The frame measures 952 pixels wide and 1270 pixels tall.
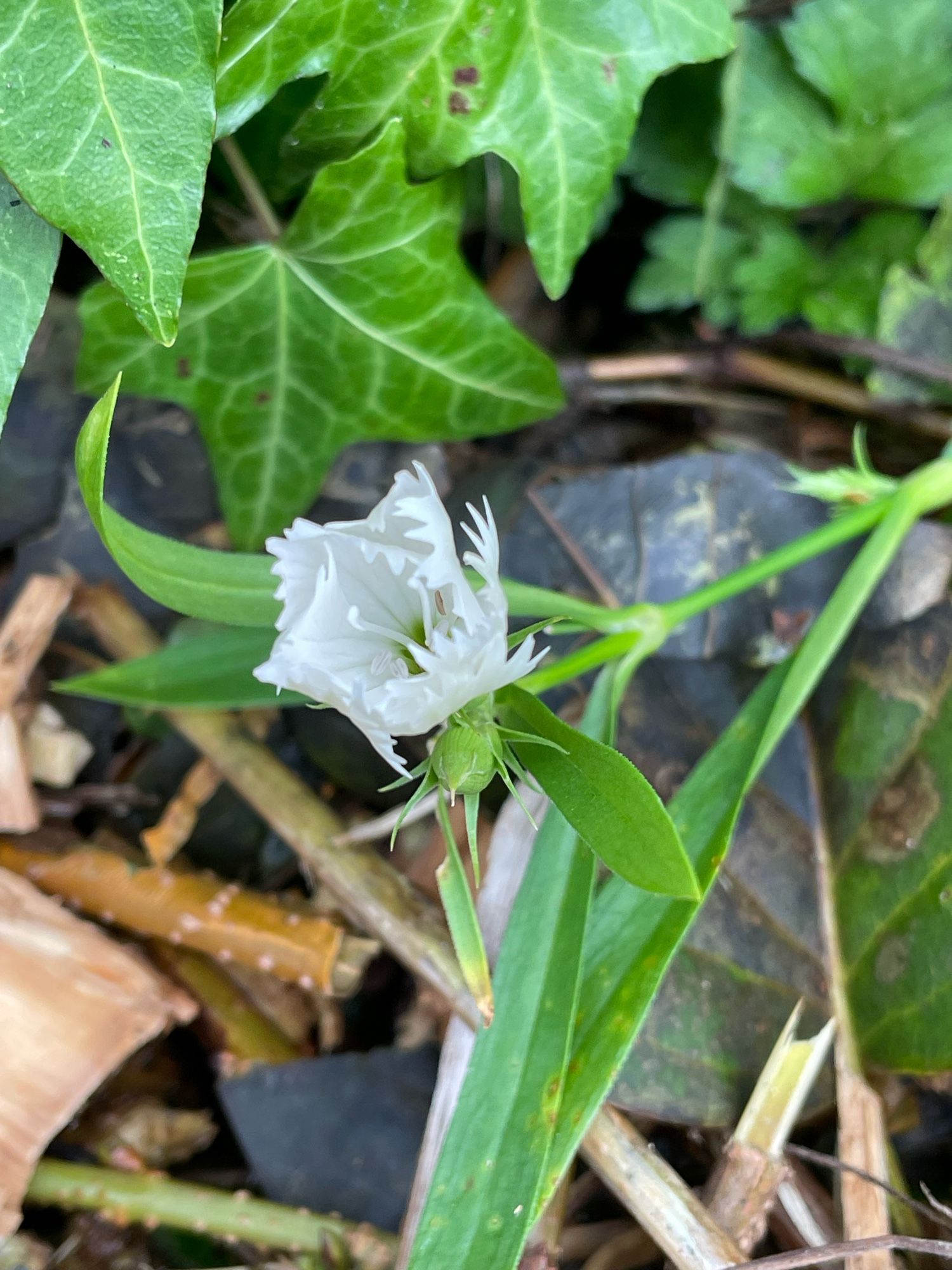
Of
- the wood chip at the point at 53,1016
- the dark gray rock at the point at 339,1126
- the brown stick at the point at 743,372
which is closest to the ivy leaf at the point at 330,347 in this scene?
the brown stick at the point at 743,372

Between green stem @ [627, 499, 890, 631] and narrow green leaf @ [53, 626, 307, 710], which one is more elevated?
green stem @ [627, 499, 890, 631]

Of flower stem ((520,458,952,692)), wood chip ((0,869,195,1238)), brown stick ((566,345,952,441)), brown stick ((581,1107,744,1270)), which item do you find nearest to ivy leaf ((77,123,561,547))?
brown stick ((566,345,952,441))

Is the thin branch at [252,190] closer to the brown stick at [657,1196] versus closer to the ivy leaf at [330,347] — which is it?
the ivy leaf at [330,347]

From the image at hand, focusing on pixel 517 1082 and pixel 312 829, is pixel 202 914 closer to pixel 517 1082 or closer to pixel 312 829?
pixel 312 829

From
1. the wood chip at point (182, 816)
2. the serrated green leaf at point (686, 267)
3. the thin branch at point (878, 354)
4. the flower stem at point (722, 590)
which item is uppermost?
the serrated green leaf at point (686, 267)

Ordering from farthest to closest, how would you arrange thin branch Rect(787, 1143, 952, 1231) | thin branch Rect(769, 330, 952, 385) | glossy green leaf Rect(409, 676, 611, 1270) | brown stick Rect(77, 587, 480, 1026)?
thin branch Rect(769, 330, 952, 385), brown stick Rect(77, 587, 480, 1026), thin branch Rect(787, 1143, 952, 1231), glossy green leaf Rect(409, 676, 611, 1270)

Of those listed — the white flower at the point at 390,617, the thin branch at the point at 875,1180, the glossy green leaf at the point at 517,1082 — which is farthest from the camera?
the thin branch at the point at 875,1180

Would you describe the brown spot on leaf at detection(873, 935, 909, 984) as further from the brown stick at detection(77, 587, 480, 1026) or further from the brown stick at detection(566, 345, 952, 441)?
the brown stick at detection(566, 345, 952, 441)
